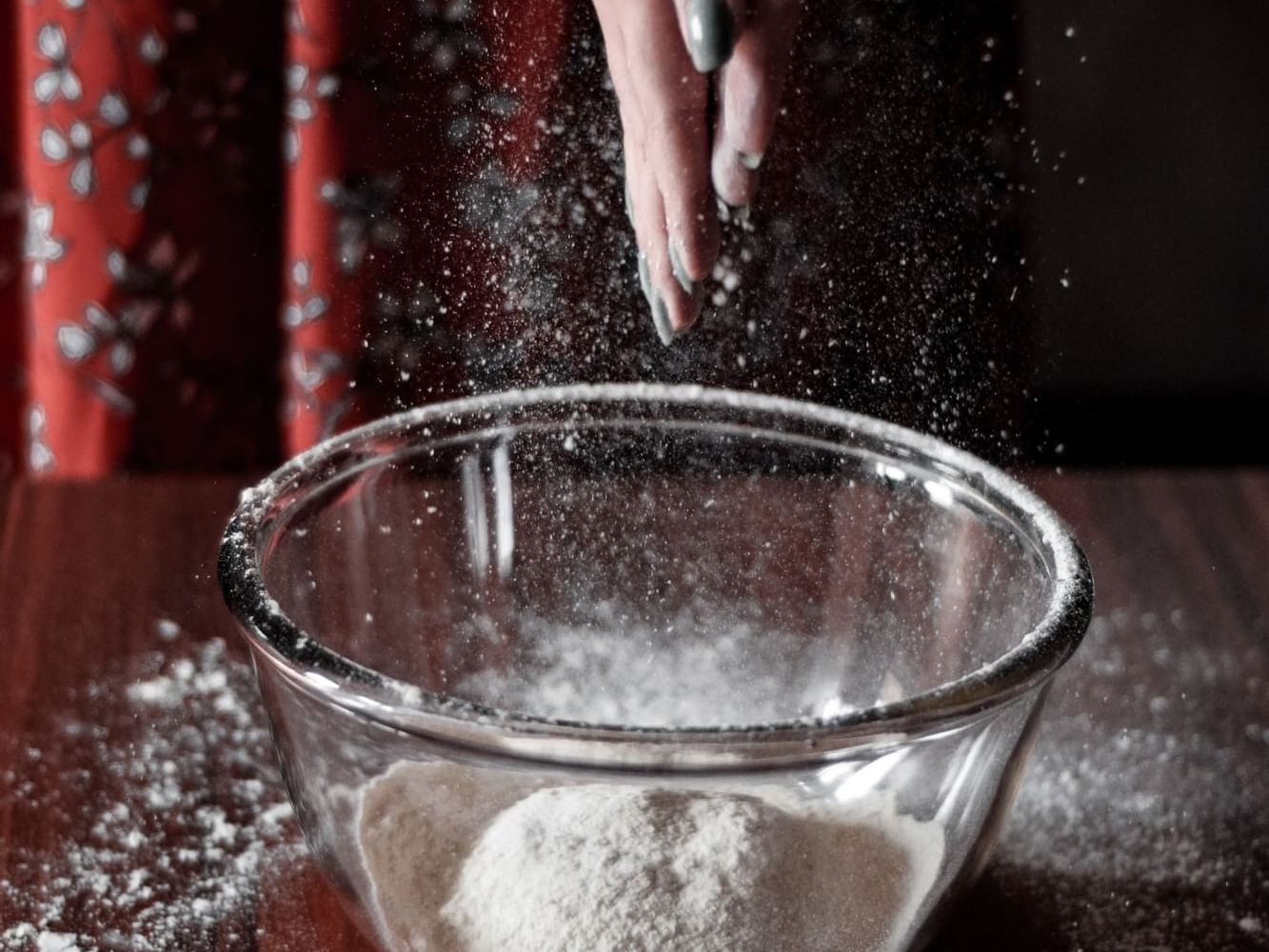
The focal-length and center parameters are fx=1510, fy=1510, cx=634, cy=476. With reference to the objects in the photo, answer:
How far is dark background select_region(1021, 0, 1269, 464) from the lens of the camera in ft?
4.17

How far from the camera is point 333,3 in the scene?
759mm

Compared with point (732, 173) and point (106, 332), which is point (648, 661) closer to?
point (732, 173)

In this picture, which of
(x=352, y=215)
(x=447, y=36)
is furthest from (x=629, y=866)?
(x=352, y=215)

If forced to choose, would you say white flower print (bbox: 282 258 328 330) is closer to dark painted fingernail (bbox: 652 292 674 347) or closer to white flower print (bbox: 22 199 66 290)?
white flower print (bbox: 22 199 66 290)

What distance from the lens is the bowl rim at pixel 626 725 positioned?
371 mm

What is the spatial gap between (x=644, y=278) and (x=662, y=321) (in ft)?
0.08

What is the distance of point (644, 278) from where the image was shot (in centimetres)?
53

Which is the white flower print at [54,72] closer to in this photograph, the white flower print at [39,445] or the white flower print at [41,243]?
the white flower print at [41,243]

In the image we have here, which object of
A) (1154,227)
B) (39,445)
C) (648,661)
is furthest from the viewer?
(1154,227)

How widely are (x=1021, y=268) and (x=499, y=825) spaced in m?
0.40

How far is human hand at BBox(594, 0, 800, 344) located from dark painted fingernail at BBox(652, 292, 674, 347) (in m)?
0.01

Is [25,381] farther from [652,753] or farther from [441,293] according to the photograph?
[652,753]

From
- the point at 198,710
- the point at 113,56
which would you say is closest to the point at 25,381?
the point at 113,56

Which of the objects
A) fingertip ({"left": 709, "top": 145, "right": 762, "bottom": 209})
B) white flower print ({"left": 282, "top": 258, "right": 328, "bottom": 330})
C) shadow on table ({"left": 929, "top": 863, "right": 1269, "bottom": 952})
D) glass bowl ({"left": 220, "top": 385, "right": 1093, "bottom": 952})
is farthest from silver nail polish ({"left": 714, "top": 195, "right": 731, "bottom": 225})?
white flower print ({"left": 282, "top": 258, "right": 328, "bottom": 330})
